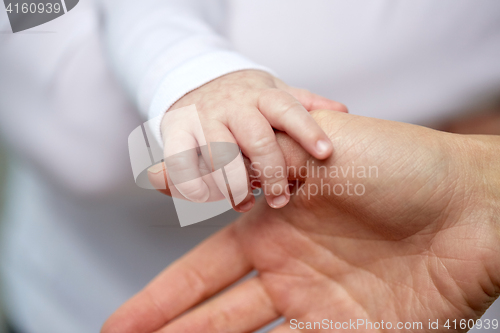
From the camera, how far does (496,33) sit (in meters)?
0.78

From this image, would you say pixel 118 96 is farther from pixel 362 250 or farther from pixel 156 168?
pixel 362 250

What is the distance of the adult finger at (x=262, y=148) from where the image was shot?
1.40 ft

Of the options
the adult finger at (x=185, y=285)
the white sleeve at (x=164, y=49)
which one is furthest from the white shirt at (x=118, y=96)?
the adult finger at (x=185, y=285)

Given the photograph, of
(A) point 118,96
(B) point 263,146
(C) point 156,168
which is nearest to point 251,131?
(B) point 263,146

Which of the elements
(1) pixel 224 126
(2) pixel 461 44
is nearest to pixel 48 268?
(1) pixel 224 126

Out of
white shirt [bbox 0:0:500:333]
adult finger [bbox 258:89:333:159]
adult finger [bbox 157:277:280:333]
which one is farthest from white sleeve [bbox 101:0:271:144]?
adult finger [bbox 157:277:280:333]

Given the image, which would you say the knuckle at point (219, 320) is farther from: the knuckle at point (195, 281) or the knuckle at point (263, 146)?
the knuckle at point (263, 146)

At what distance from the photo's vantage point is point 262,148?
43 centimetres

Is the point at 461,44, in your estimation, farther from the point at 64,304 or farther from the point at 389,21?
the point at 64,304

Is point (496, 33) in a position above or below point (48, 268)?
above

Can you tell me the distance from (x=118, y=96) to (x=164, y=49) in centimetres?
20

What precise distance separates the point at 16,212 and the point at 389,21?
89cm

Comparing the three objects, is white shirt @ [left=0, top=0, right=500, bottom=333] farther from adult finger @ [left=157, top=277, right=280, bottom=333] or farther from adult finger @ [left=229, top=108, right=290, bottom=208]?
adult finger @ [left=229, top=108, right=290, bottom=208]

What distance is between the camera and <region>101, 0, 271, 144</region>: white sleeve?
1.80 ft
